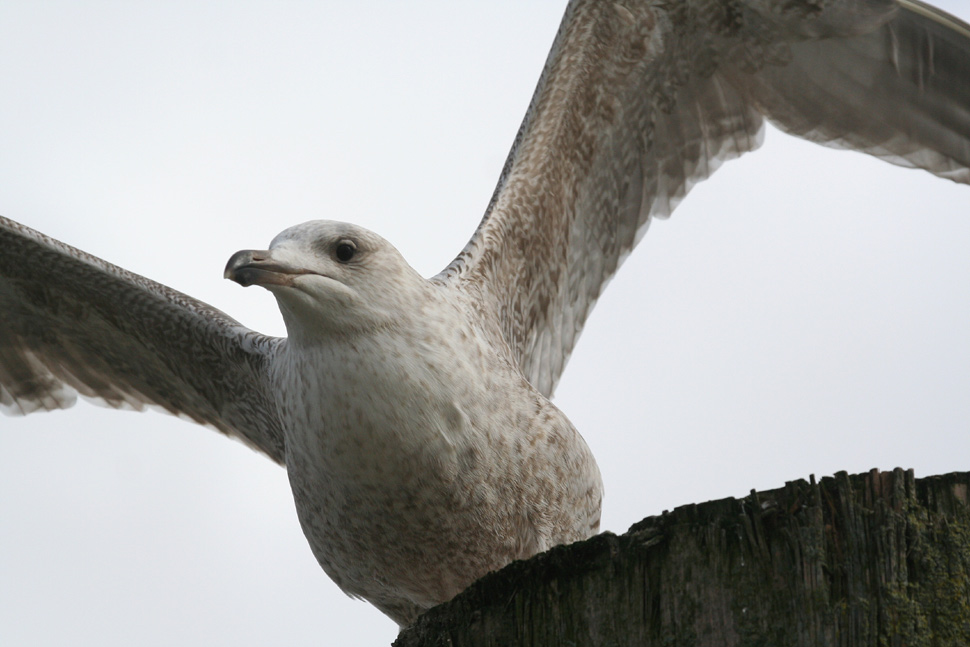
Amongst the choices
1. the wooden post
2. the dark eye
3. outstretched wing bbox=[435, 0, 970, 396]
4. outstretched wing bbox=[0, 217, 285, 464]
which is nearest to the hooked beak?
the dark eye

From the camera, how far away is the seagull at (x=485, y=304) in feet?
16.4

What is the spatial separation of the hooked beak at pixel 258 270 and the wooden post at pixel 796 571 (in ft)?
6.77

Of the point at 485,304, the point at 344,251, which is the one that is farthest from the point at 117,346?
the point at 344,251

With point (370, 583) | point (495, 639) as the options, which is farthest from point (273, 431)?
point (495, 639)

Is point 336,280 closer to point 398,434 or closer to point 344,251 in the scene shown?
point 344,251

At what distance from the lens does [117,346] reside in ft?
23.8

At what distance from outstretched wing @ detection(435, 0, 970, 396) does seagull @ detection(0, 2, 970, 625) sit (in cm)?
1

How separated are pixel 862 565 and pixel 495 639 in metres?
1.00

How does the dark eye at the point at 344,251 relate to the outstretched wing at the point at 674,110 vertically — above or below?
below

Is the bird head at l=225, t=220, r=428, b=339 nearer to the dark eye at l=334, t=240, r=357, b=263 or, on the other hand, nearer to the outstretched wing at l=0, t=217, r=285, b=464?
the dark eye at l=334, t=240, r=357, b=263

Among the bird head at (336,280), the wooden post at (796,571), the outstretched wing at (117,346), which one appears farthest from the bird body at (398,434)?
the wooden post at (796,571)

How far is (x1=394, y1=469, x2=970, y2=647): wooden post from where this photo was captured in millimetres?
2693

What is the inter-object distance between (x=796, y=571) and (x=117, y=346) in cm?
540

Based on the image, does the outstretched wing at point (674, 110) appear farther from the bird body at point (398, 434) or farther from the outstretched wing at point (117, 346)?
the outstretched wing at point (117, 346)
